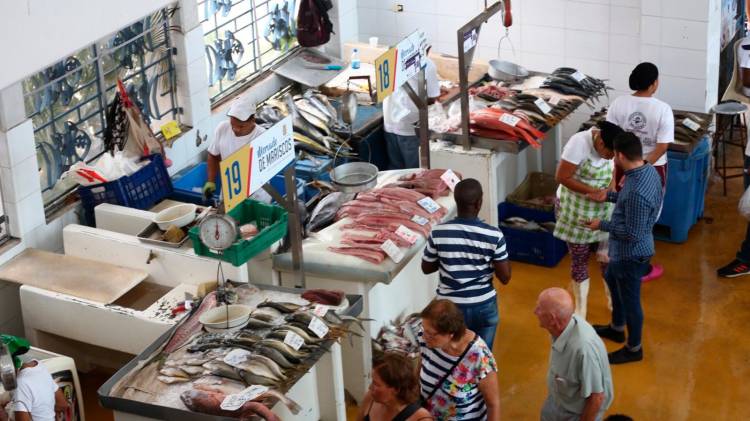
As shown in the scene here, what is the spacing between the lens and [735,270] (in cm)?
880

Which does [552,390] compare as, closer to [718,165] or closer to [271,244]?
[271,244]

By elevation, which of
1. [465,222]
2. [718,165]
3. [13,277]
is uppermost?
[465,222]

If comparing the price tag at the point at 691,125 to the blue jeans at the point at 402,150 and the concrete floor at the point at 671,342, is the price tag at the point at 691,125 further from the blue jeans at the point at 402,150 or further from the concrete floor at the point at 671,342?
the blue jeans at the point at 402,150

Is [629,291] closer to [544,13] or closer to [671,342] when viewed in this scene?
[671,342]

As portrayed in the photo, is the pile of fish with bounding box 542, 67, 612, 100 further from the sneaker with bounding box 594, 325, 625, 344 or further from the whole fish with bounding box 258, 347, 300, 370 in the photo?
the whole fish with bounding box 258, 347, 300, 370

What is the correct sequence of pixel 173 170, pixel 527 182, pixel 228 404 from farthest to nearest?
1. pixel 527 182
2. pixel 173 170
3. pixel 228 404

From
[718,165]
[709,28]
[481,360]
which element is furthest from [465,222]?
[718,165]

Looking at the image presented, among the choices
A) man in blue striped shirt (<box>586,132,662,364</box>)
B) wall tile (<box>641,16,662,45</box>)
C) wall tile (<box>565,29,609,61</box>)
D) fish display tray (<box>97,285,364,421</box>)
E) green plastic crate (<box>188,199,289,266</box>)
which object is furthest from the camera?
wall tile (<box>565,29,609,61</box>)

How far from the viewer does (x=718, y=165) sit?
10.6 m

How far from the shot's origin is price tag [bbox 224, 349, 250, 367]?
19.4ft

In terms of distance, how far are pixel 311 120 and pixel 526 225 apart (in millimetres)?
2054

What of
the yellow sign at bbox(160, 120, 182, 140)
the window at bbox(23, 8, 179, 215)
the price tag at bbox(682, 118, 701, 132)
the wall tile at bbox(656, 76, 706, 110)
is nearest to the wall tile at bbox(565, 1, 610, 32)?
the wall tile at bbox(656, 76, 706, 110)

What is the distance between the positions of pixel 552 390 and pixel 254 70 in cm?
559

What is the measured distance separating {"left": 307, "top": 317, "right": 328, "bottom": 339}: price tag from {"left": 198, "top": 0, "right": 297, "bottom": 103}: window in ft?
13.6
